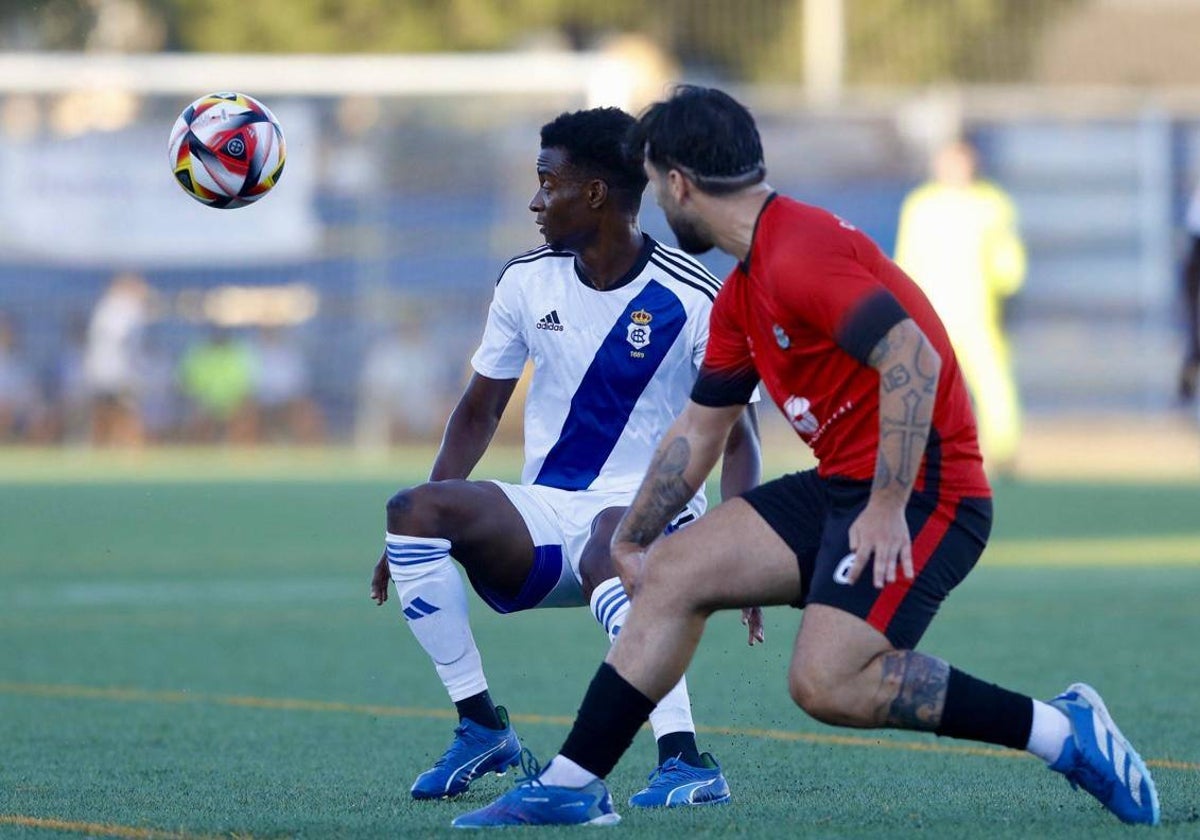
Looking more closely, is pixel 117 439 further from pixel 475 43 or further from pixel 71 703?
pixel 71 703

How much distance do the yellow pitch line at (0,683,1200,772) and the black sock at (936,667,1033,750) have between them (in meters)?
1.35

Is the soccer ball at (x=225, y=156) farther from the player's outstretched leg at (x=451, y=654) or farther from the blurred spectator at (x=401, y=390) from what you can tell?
the blurred spectator at (x=401, y=390)

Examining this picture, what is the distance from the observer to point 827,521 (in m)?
5.49

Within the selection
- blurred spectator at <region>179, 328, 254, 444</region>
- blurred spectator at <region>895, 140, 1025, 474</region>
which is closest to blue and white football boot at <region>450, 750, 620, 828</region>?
blurred spectator at <region>895, 140, 1025, 474</region>

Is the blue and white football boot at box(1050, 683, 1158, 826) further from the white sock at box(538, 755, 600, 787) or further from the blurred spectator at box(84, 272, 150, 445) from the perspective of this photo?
the blurred spectator at box(84, 272, 150, 445)

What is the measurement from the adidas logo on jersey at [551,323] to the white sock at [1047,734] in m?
2.11

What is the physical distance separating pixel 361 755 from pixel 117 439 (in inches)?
750

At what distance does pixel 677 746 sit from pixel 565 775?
0.88 m

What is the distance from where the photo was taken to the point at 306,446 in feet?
85.6

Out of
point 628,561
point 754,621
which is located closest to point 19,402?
point 754,621

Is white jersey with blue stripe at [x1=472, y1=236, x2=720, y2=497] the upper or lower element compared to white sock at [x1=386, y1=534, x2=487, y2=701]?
upper

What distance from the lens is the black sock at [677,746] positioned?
246 inches

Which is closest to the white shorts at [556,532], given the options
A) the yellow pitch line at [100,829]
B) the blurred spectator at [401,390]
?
the yellow pitch line at [100,829]

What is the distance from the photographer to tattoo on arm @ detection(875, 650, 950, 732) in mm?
5250
